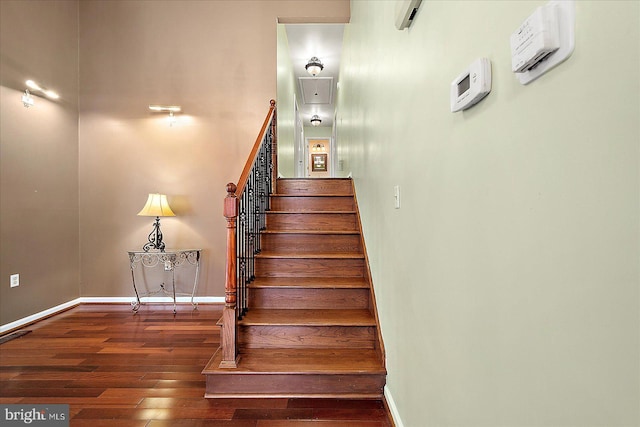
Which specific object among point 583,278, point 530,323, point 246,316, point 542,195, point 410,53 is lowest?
point 246,316

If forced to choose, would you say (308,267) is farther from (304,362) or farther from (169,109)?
(169,109)

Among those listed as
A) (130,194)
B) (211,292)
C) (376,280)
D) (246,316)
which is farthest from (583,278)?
(130,194)

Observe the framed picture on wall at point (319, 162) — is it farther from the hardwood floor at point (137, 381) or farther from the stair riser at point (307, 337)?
the stair riser at point (307, 337)

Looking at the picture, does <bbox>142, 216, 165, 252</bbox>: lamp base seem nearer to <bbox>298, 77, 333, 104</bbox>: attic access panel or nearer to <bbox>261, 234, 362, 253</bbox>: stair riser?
<bbox>261, 234, 362, 253</bbox>: stair riser

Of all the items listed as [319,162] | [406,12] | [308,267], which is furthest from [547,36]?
[319,162]

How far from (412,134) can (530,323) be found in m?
0.97

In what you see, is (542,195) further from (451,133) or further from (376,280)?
(376,280)

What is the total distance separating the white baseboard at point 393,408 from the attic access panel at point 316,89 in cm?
644

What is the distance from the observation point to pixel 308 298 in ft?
8.83

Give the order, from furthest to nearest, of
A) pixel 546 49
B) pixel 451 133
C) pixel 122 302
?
pixel 122 302, pixel 451 133, pixel 546 49

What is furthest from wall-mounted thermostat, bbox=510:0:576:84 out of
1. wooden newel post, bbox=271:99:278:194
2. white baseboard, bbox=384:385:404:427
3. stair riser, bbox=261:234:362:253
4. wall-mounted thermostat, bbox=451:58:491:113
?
wooden newel post, bbox=271:99:278:194

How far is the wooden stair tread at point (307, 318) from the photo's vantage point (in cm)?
233

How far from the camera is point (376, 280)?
2.42 m

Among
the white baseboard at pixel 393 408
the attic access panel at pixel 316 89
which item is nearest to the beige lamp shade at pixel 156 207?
the white baseboard at pixel 393 408
